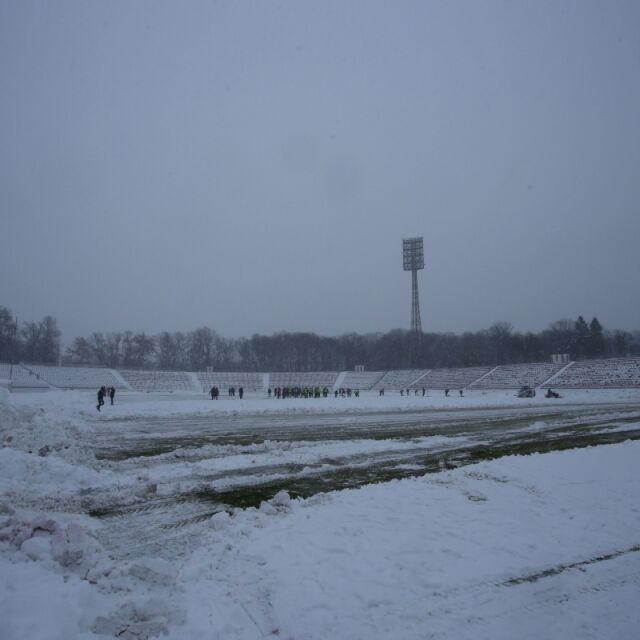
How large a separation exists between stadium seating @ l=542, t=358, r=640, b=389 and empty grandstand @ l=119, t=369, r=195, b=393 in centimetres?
5079

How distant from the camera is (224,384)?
74.2 metres

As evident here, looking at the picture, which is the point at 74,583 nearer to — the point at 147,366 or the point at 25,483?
the point at 25,483

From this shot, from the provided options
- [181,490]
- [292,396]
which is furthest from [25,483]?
[292,396]

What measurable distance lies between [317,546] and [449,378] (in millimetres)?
68369

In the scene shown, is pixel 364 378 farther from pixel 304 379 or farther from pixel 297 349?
pixel 297 349

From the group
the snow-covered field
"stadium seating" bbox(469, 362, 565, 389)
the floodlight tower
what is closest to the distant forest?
the floodlight tower

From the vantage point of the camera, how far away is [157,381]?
68.9 m

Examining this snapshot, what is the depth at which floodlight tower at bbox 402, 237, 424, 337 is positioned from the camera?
89188 millimetres

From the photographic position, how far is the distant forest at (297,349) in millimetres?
101562

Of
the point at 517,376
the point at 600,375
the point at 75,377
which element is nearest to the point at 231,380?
the point at 75,377

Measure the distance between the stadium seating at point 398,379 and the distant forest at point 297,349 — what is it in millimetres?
16264

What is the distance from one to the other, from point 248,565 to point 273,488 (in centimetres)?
327

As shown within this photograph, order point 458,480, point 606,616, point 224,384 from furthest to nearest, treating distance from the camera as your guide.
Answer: point 224,384, point 458,480, point 606,616

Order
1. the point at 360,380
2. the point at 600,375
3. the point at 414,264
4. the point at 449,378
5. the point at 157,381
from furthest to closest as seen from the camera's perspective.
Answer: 1. the point at 414,264
2. the point at 360,380
3. the point at 449,378
4. the point at 157,381
5. the point at 600,375
